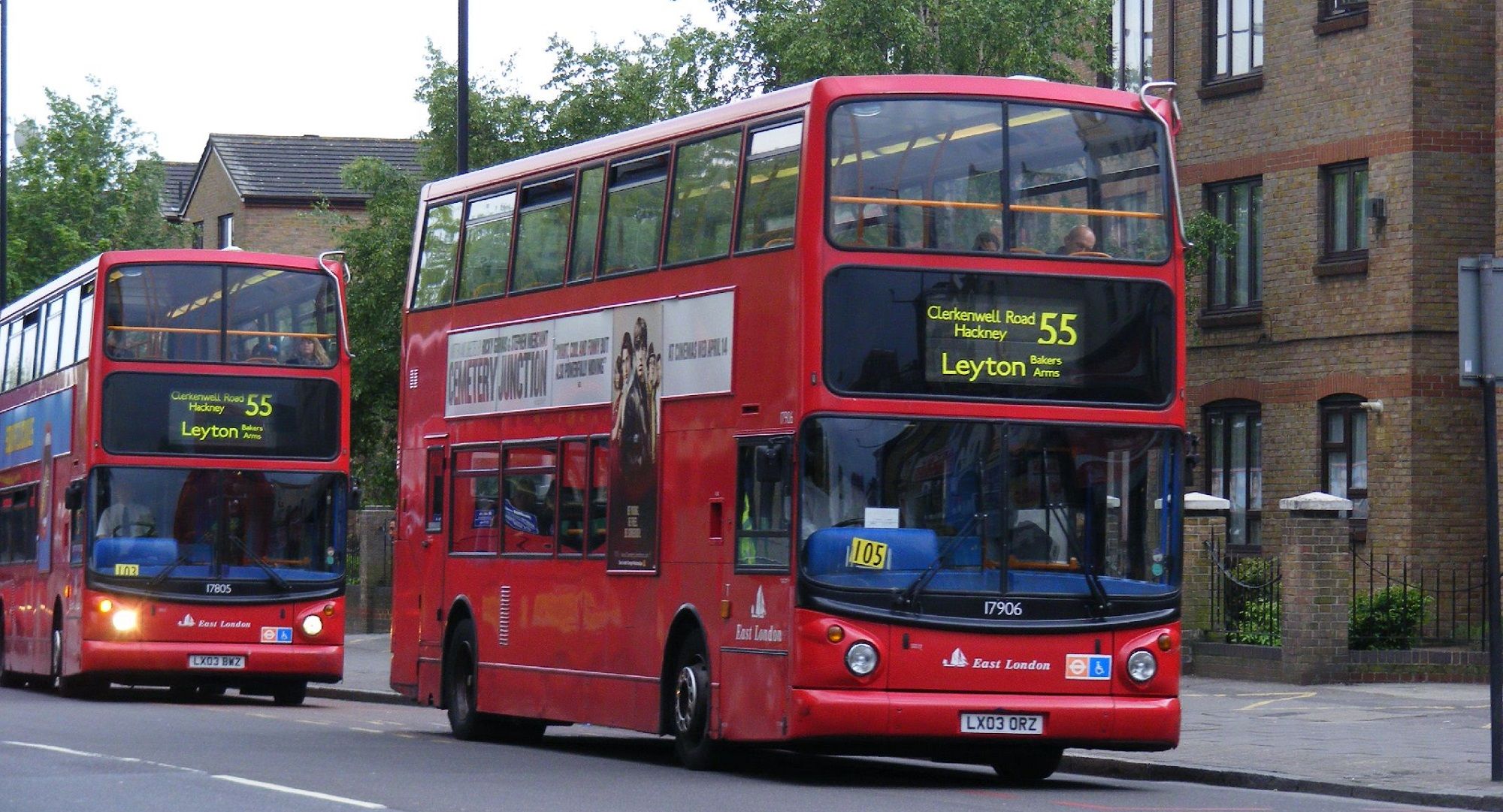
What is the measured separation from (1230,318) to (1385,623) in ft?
28.9

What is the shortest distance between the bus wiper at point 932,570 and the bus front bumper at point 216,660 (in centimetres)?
1225

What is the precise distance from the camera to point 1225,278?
33750mm

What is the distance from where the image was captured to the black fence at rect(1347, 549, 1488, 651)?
25109 mm

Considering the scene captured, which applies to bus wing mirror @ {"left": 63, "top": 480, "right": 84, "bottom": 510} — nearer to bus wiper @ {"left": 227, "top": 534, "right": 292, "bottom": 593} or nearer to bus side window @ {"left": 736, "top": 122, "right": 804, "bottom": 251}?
bus wiper @ {"left": 227, "top": 534, "right": 292, "bottom": 593}

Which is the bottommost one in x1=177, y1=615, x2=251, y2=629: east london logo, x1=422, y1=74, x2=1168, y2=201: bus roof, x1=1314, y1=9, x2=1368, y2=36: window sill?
x1=177, y1=615, x2=251, y2=629: east london logo

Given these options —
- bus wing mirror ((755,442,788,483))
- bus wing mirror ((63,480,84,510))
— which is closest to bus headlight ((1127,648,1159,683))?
bus wing mirror ((755,442,788,483))

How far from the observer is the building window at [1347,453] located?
30.8m

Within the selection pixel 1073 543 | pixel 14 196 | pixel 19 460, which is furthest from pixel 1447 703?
pixel 14 196

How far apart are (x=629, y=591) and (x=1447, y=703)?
8613 millimetres

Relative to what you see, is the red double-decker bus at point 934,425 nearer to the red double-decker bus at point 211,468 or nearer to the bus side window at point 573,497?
the bus side window at point 573,497

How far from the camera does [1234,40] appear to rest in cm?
3344

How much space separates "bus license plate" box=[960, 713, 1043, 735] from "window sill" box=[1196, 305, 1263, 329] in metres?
18.9

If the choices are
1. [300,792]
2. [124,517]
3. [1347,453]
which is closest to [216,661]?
[124,517]

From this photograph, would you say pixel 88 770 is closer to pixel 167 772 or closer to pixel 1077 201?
pixel 167 772
